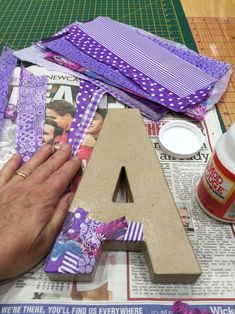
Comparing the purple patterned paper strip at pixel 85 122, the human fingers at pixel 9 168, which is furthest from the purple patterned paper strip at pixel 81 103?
the human fingers at pixel 9 168

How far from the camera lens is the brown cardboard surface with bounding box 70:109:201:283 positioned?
513 millimetres

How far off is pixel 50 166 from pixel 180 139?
32cm

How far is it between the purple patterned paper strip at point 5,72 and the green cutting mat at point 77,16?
0.12m

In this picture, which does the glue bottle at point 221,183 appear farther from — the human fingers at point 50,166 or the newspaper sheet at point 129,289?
the human fingers at point 50,166

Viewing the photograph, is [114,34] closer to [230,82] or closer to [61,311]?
[230,82]

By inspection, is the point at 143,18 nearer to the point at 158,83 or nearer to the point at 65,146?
the point at 158,83

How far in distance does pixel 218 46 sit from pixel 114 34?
35 centimetres

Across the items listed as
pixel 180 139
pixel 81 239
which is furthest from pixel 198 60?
pixel 81 239

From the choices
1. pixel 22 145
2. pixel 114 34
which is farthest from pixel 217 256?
pixel 114 34

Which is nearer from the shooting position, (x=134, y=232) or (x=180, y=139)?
(x=134, y=232)

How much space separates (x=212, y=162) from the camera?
0.52 m

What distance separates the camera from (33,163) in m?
0.63

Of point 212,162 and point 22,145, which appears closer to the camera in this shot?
point 212,162

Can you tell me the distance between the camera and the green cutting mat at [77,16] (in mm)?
1048
